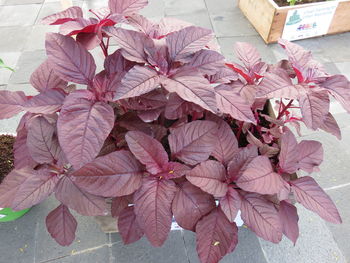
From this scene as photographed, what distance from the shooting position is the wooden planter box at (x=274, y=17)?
88.2 inches

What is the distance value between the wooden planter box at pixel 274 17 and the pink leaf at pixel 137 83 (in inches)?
75.8

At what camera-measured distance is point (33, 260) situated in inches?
52.9

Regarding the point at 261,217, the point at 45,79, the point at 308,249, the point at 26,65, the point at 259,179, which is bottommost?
the point at 308,249

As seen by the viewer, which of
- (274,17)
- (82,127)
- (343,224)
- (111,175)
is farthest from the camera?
(274,17)

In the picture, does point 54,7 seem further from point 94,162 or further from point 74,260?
point 94,162

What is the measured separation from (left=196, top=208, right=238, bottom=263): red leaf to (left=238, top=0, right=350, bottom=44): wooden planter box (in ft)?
6.43

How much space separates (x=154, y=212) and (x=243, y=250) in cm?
84

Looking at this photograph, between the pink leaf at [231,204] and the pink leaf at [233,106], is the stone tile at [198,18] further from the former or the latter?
the pink leaf at [231,204]

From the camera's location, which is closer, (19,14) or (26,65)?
(26,65)

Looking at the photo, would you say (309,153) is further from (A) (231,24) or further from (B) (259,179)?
(A) (231,24)

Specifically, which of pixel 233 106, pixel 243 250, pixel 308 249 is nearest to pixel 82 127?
pixel 233 106

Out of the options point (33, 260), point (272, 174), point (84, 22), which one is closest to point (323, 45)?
point (272, 174)

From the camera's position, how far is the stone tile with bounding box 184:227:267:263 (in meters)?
1.35

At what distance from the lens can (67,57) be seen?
74cm
